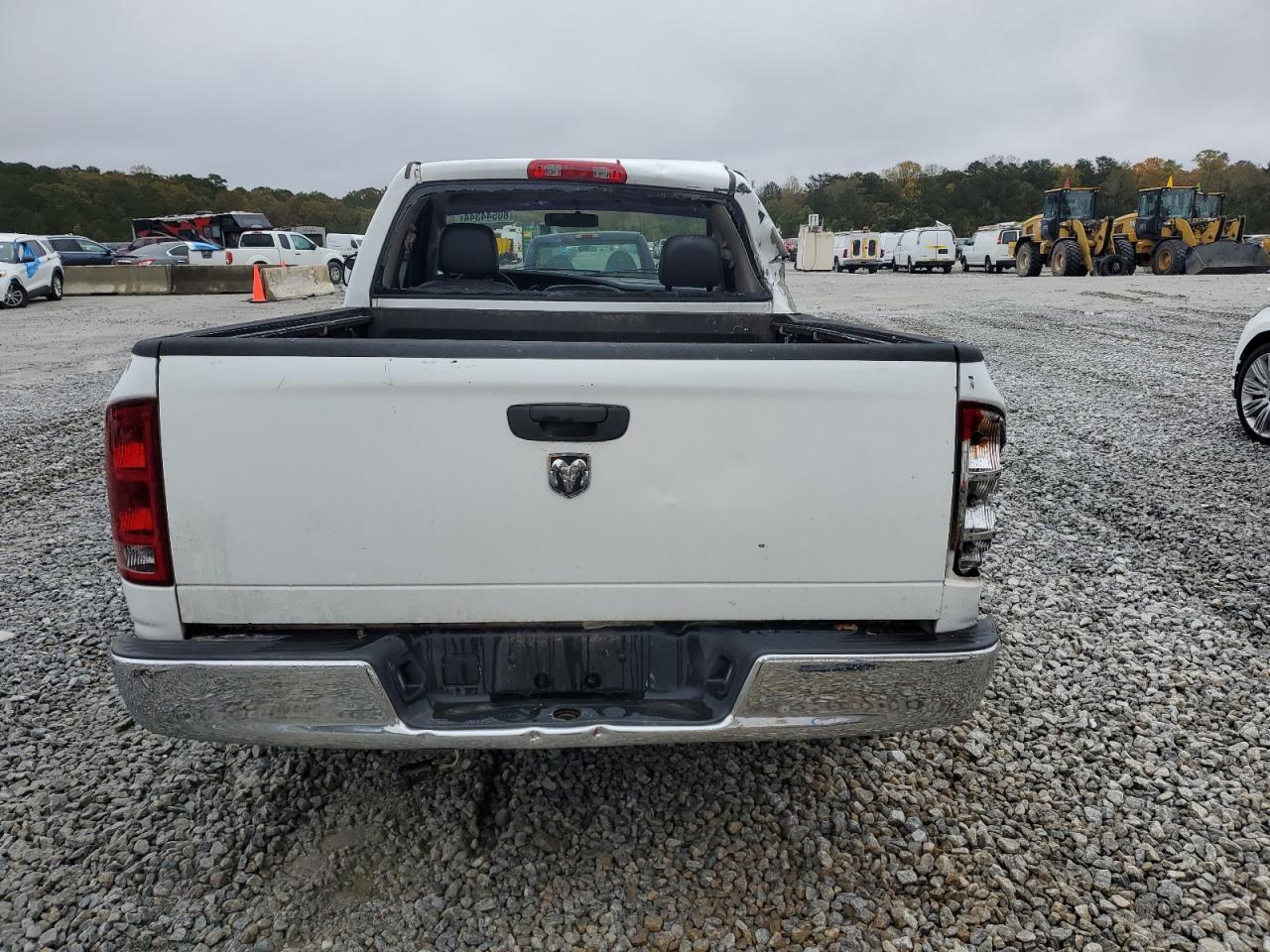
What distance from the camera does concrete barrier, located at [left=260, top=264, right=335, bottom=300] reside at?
2305 centimetres

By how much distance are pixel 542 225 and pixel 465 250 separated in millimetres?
494

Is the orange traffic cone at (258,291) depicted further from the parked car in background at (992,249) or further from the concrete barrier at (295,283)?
the parked car in background at (992,249)

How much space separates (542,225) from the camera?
466 centimetres

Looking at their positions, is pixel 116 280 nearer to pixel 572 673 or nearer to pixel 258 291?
pixel 258 291

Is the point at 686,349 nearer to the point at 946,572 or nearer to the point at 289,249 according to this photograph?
the point at 946,572

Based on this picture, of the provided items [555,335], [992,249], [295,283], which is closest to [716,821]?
[555,335]

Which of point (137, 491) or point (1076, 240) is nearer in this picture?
point (137, 491)

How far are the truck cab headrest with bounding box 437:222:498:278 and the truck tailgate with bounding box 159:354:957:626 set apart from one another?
7.68ft

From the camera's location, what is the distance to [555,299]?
161 inches

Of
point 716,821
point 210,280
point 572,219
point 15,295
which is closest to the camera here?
point 716,821

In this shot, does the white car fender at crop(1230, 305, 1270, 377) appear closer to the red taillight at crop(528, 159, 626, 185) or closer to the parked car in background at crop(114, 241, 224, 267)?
the red taillight at crop(528, 159, 626, 185)

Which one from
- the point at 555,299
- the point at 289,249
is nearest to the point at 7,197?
the point at 289,249

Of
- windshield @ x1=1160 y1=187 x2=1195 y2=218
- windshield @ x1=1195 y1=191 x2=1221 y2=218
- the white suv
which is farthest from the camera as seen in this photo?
windshield @ x1=1195 y1=191 x2=1221 y2=218

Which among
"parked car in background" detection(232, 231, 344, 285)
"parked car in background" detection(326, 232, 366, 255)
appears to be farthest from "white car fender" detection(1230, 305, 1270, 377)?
"parked car in background" detection(326, 232, 366, 255)
